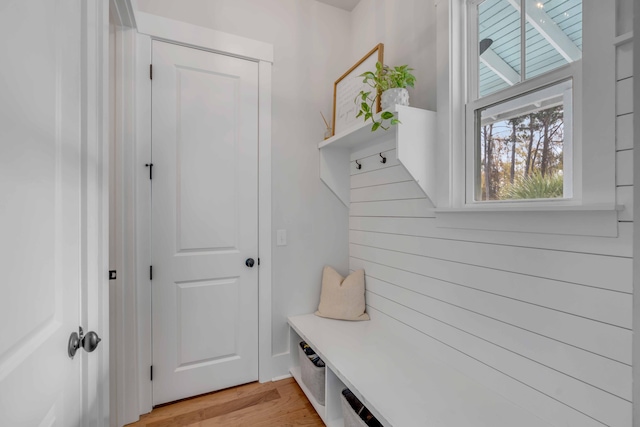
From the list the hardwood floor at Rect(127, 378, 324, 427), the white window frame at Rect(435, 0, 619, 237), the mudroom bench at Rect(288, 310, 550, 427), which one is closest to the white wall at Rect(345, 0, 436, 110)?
the white window frame at Rect(435, 0, 619, 237)

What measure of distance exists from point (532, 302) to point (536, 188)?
1.42ft

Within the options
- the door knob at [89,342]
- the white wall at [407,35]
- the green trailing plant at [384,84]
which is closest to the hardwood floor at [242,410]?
the door knob at [89,342]

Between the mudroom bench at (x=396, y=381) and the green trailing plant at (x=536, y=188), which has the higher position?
the green trailing plant at (x=536, y=188)

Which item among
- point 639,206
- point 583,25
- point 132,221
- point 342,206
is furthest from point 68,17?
point 342,206

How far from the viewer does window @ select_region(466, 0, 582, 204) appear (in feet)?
3.43

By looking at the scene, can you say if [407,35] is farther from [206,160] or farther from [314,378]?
[314,378]

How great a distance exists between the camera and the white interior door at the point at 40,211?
1.87ft

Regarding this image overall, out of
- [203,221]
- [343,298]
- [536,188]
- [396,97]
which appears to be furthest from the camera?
[343,298]

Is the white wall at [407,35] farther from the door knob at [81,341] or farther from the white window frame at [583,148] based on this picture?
the door knob at [81,341]

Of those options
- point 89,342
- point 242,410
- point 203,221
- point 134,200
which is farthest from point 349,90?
point 242,410

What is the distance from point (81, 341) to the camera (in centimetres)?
86

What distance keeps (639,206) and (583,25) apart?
0.73 m

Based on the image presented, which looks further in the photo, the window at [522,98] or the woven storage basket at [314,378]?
the woven storage basket at [314,378]

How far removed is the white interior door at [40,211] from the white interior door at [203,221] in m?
0.96
